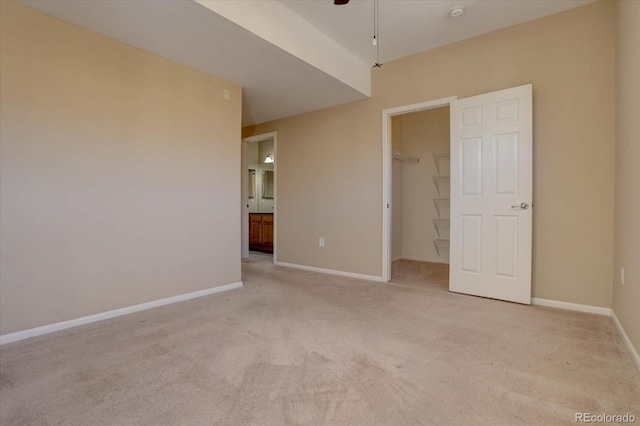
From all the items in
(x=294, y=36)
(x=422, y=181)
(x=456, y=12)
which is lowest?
(x=422, y=181)

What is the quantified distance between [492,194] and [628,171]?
105 centimetres

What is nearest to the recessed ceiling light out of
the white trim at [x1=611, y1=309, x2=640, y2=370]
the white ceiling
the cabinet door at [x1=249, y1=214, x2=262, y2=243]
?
the white ceiling

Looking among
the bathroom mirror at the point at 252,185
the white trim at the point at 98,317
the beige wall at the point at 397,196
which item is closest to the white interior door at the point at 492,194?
the beige wall at the point at 397,196

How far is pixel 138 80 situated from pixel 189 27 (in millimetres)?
774

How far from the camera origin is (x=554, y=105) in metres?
2.85

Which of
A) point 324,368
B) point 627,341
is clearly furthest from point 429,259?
point 324,368

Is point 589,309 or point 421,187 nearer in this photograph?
point 589,309

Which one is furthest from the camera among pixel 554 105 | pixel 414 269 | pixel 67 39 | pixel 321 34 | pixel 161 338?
pixel 414 269

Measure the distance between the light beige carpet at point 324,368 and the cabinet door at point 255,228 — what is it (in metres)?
3.67

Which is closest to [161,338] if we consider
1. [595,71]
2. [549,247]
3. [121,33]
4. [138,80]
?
[138,80]

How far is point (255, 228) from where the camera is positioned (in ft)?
21.7

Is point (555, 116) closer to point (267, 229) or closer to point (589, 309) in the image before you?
point (589, 309)

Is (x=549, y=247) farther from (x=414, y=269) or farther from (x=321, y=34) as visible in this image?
(x=321, y=34)

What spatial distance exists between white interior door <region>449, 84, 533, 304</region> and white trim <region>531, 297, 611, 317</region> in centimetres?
12
